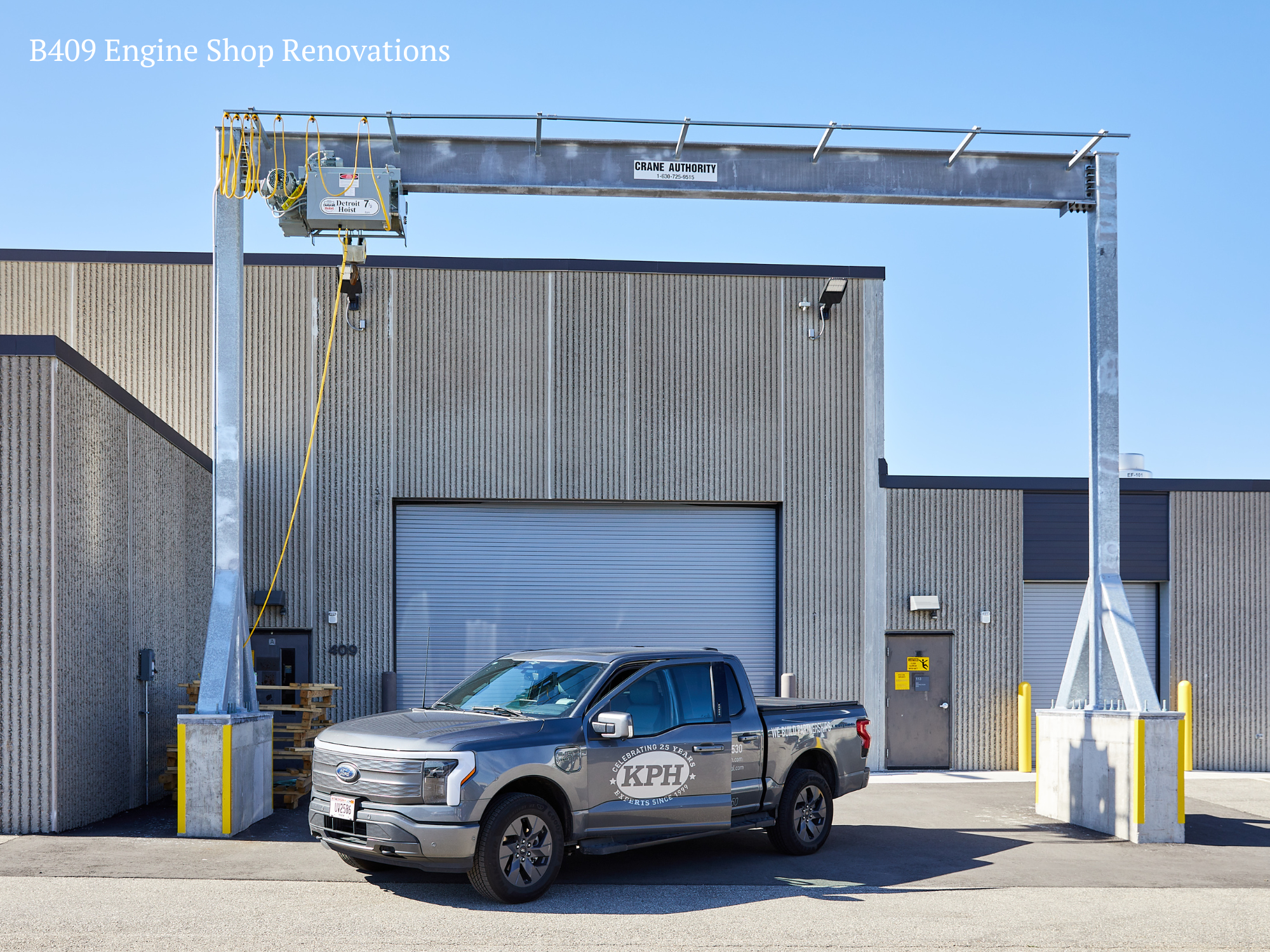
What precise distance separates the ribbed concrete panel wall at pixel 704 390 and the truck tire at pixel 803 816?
24.8 feet

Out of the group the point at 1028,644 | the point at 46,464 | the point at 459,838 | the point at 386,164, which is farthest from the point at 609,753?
the point at 1028,644

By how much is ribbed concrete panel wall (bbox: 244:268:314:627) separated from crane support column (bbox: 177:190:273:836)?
191 inches

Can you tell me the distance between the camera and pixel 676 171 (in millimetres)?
12359

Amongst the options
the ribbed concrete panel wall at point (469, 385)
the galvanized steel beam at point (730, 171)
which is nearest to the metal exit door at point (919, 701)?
the ribbed concrete panel wall at point (469, 385)

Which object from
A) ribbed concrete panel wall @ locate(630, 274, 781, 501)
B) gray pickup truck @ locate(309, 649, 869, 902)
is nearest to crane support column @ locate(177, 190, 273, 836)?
gray pickup truck @ locate(309, 649, 869, 902)

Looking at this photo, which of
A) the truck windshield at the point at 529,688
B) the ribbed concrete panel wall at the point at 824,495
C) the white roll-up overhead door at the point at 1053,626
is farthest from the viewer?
the white roll-up overhead door at the point at 1053,626

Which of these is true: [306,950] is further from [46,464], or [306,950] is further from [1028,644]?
[1028,644]

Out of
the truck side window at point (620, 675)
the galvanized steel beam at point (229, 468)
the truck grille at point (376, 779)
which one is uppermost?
the galvanized steel beam at point (229, 468)

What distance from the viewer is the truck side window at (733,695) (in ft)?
31.2

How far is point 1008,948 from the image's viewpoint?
685 cm

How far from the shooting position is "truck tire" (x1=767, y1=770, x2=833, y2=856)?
9.78 metres

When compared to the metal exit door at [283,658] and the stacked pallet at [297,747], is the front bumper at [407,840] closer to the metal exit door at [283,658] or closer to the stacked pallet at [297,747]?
the stacked pallet at [297,747]

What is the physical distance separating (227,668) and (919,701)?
10.5 m

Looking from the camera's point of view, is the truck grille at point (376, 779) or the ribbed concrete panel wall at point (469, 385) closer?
the truck grille at point (376, 779)
